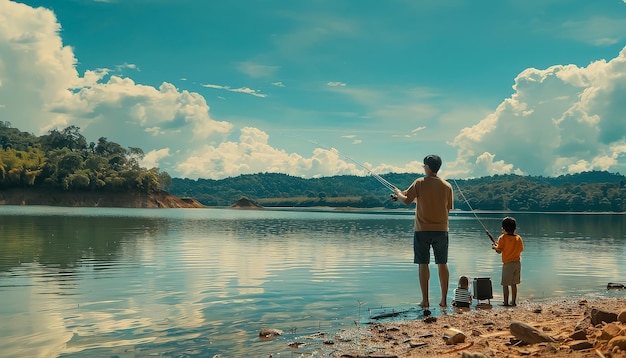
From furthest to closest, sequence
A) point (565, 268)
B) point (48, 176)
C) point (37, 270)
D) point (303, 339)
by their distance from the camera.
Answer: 1. point (48, 176)
2. point (565, 268)
3. point (37, 270)
4. point (303, 339)

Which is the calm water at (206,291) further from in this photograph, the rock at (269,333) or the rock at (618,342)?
the rock at (618,342)

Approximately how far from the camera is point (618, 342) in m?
6.14

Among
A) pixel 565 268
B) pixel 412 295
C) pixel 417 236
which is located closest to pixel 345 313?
pixel 417 236

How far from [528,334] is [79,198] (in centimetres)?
17271

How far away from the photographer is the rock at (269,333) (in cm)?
925

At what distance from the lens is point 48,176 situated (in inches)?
6614

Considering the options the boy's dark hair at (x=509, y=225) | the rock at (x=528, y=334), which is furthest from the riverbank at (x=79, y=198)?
the rock at (x=528, y=334)

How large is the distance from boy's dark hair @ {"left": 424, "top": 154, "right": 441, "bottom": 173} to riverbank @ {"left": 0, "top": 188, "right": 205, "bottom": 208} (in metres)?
165

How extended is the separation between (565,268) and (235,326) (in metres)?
16.9

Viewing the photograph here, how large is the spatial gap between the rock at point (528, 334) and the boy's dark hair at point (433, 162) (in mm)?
4608

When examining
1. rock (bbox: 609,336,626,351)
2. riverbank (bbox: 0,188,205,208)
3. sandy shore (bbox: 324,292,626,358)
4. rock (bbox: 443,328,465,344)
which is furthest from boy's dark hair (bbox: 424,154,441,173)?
riverbank (bbox: 0,188,205,208)

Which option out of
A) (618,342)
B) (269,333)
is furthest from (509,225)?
(618,342)

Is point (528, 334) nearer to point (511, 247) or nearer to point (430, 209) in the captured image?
point (430, 209)

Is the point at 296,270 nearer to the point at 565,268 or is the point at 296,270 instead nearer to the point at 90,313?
the point at 90,313
